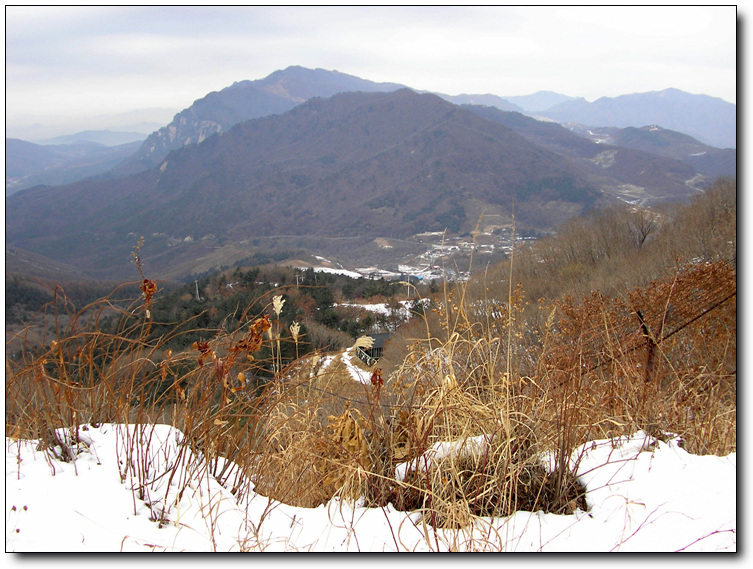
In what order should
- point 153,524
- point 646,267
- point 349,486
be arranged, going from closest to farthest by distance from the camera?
point 153,524 → point 349,486 → point 646,267

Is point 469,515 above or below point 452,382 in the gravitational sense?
below

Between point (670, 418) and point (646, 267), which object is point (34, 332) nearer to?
point (670, 418)

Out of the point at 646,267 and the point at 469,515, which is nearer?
the point at 469,515

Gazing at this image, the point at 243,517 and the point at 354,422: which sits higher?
the point at 354,422

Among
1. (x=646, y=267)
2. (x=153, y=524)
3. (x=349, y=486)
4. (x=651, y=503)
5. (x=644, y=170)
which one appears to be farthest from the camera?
(x=644, y=170)

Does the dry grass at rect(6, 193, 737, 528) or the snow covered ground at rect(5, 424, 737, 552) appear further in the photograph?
the dry grass at rect(6, 193, 737, 528)

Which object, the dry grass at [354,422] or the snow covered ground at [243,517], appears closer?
the snow covered ground at [243,517]

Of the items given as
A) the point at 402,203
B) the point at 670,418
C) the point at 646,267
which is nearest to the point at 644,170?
the point at 402,203

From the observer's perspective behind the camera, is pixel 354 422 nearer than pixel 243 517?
No
